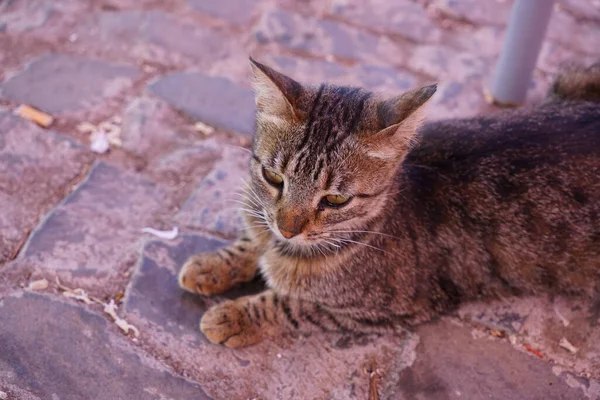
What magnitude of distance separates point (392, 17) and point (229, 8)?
48.6 inches

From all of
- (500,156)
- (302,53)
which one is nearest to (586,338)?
(500,156)

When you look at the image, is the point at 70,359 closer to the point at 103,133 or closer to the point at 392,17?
the point at 103,133

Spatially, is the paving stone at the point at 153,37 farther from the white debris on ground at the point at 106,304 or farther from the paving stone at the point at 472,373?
the paving stone at the point at 472,373

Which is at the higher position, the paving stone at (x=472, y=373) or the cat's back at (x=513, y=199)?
the cat's back at (x=513, y=199)

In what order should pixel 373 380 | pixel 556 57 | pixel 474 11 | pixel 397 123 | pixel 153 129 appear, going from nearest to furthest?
pixel 397 123 → pixel 373 380 → pixel 153 129 → pixel 556 57 → pixel 474 11

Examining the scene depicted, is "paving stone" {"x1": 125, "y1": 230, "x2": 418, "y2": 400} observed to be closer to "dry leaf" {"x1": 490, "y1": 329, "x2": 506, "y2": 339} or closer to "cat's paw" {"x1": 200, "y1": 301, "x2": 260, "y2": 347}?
"cat's paw" {"x1": 200, "y1": 301, "x2": 260, "y2": 347}

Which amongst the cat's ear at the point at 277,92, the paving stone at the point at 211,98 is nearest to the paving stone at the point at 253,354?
the cat's ear at the point at 277,92

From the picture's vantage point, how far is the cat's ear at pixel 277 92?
1993 millimetres

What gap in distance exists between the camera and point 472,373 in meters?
2.29

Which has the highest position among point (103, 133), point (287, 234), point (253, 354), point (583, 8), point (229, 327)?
point (583, 8)

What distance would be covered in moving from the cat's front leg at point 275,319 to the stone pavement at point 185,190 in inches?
2.3

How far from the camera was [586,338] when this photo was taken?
2.44 metres

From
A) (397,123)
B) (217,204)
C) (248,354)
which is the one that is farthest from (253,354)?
(397,123)

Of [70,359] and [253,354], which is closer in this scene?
[70,359]
